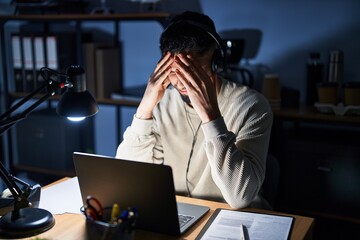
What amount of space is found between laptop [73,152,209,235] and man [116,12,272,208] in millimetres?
244

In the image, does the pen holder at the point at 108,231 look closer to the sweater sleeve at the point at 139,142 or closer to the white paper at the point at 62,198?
the white paper at the point at 62,198

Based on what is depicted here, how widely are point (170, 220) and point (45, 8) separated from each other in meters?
1.95

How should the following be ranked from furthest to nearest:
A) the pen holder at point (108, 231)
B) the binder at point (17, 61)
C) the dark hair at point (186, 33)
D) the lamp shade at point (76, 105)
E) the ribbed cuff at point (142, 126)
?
the binder at point (17, 61)
the ribbed cuff at point (142, 126)
the dark hair at point (186, 33)
the lamp shade at point (76, 105)
the pen holder at point (108, 231)

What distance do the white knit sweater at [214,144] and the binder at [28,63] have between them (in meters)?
1.27

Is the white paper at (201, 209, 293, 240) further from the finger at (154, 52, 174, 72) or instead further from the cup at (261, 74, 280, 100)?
the cup at (261, 74, 280, 100)

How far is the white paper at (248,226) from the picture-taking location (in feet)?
3.70

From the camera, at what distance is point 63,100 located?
121cm

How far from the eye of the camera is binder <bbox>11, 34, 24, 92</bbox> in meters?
2.75

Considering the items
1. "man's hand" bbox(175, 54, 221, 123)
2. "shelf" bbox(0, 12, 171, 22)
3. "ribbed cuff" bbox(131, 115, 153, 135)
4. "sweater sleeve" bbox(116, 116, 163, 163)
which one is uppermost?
"shelf" bbox(0, 12, 171, 22)

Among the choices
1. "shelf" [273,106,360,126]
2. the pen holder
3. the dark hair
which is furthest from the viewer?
"shelf" [273,106,360,126]

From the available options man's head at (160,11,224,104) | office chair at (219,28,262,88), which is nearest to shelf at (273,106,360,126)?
office chair at (219,28,262,88)

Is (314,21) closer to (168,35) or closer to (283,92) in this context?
(283,92)

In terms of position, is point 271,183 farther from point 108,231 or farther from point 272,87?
point 108,231

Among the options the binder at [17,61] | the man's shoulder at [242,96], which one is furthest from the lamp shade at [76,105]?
the binder at [17,61]
